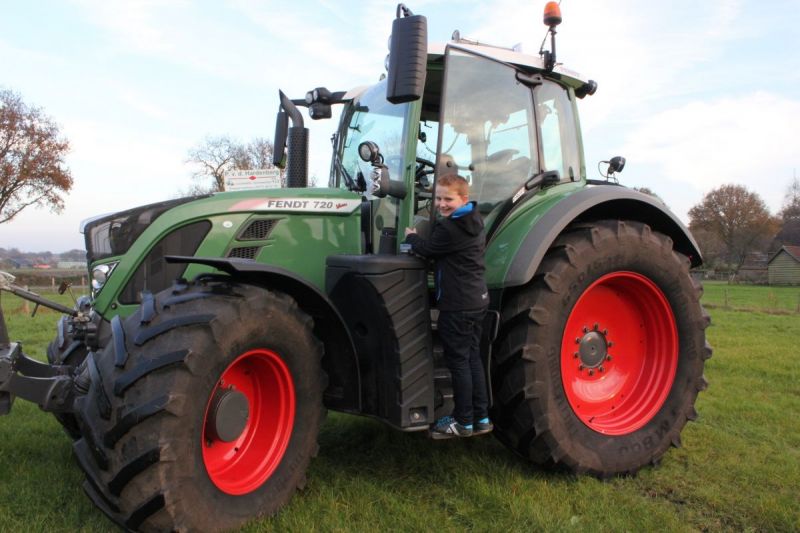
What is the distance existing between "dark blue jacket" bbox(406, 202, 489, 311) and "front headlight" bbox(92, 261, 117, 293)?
1.62 m

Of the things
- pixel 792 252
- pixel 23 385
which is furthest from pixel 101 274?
pixel 792 252

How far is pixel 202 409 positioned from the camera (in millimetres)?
2488

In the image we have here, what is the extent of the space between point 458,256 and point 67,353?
217 centimetres

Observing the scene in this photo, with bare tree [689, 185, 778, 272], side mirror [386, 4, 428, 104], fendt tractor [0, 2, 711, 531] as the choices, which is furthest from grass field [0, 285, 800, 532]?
bare tree [689, 185, 778, 272]

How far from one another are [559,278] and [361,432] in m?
1.80

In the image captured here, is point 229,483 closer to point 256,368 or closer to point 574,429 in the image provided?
point 256,368

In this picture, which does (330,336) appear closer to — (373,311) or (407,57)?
(373,311)

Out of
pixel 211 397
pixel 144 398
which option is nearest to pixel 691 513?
pixel 211 397

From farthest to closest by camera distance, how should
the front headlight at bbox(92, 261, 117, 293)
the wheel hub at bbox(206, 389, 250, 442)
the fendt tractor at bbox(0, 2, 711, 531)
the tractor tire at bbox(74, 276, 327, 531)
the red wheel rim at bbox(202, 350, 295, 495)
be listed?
the front headlight at bbox(92, 261, 117, 293) < the red wheel rim at bbox(202, 350, 295, 495) < the wheel hub at bbox(206, 389, 250, 442) < the fendt tractor at bbox(0, 2, 711, 531) < the tractor tire at bbox(74, 276, 327, 531)

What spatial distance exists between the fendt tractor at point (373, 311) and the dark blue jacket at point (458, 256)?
0.11 meters

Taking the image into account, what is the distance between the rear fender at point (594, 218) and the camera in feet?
10.8

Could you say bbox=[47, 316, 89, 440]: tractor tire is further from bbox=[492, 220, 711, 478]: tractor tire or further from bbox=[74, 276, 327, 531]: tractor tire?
bbox=[492, 220, 711, 478]: tractor tire

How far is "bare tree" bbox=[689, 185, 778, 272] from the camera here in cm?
6056

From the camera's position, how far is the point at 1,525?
264cm
